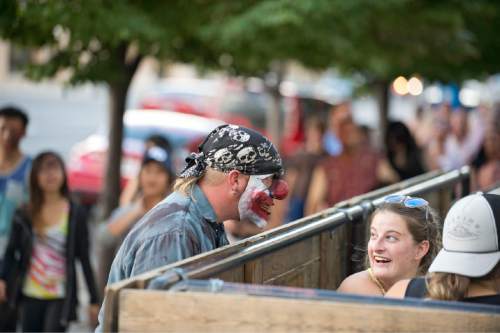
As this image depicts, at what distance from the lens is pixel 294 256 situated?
4.63 metres

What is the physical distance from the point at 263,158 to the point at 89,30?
13.1 ft

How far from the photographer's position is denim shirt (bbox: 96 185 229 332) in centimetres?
392

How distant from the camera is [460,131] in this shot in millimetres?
16016

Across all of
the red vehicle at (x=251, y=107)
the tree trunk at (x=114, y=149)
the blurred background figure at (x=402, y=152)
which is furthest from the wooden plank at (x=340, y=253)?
the red vehicle at (x=251, y=107)

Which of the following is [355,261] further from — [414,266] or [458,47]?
[458,47]

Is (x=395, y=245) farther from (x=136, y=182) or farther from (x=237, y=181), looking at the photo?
(x=136, y=182)

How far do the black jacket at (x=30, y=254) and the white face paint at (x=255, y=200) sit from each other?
323 centimetres

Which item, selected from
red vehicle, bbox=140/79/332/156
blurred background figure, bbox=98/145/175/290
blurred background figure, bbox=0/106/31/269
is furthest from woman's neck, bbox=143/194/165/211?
red vehicle, bbox=140/79/332/156

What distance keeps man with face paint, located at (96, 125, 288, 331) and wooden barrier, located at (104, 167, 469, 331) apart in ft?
0.55

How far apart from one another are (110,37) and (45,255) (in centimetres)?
186

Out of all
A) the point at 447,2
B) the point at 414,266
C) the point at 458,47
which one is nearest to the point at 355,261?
the point at 414,266

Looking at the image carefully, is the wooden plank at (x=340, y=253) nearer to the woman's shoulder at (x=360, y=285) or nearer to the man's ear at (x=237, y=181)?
the woman's shoulder at (x=360, y=285)

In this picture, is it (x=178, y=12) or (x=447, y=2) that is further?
(x=447, y=2)

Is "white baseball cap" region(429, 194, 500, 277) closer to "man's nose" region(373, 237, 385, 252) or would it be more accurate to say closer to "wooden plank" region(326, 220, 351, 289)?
"man's nose" region(373, 237, 385, 252)
